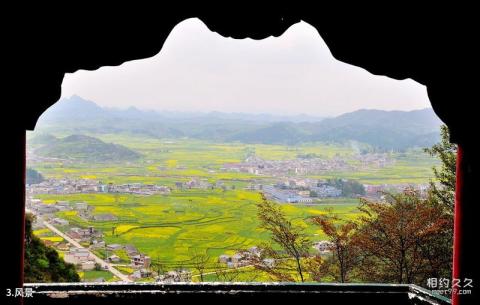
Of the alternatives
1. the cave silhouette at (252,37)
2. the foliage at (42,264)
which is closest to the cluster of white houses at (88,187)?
the foliage at (42,264)

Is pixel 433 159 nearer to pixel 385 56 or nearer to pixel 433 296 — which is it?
pixel 433 296

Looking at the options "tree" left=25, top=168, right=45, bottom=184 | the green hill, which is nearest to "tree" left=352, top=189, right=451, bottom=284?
"tree" left=25, top=168, right=45, bottom=184

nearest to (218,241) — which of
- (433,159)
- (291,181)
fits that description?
(291,181)

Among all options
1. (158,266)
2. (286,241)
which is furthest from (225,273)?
(286,241)

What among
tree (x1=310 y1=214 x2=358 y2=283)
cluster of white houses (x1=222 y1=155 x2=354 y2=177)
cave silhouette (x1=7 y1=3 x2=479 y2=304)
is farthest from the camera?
cluster of white houses (x1=222 y1=155 x2=354 y2=177)

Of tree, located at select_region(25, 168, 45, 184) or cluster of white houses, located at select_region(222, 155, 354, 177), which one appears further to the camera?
cluster of white houses, located at select_region(222, 155, 354, 177)

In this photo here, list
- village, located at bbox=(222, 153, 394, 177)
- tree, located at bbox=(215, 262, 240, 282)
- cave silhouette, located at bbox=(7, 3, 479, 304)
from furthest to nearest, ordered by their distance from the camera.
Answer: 1. village, located at bbox=(222, 153, 394, 177)
2. tree, located at bbox=(215, 262, 240, 282)
3. cave silhouette, located at bbox=(7, 3, 479, 304)

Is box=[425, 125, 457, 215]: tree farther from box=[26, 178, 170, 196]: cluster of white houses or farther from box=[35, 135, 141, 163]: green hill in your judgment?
box=[35, 135, 141, 163]: green hill

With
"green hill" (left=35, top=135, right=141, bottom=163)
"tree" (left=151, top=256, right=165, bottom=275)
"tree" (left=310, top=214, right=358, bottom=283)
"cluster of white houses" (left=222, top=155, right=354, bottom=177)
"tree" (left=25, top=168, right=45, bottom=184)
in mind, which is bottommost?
"tree" (left=151, top=256, right=165, bottom=275)
